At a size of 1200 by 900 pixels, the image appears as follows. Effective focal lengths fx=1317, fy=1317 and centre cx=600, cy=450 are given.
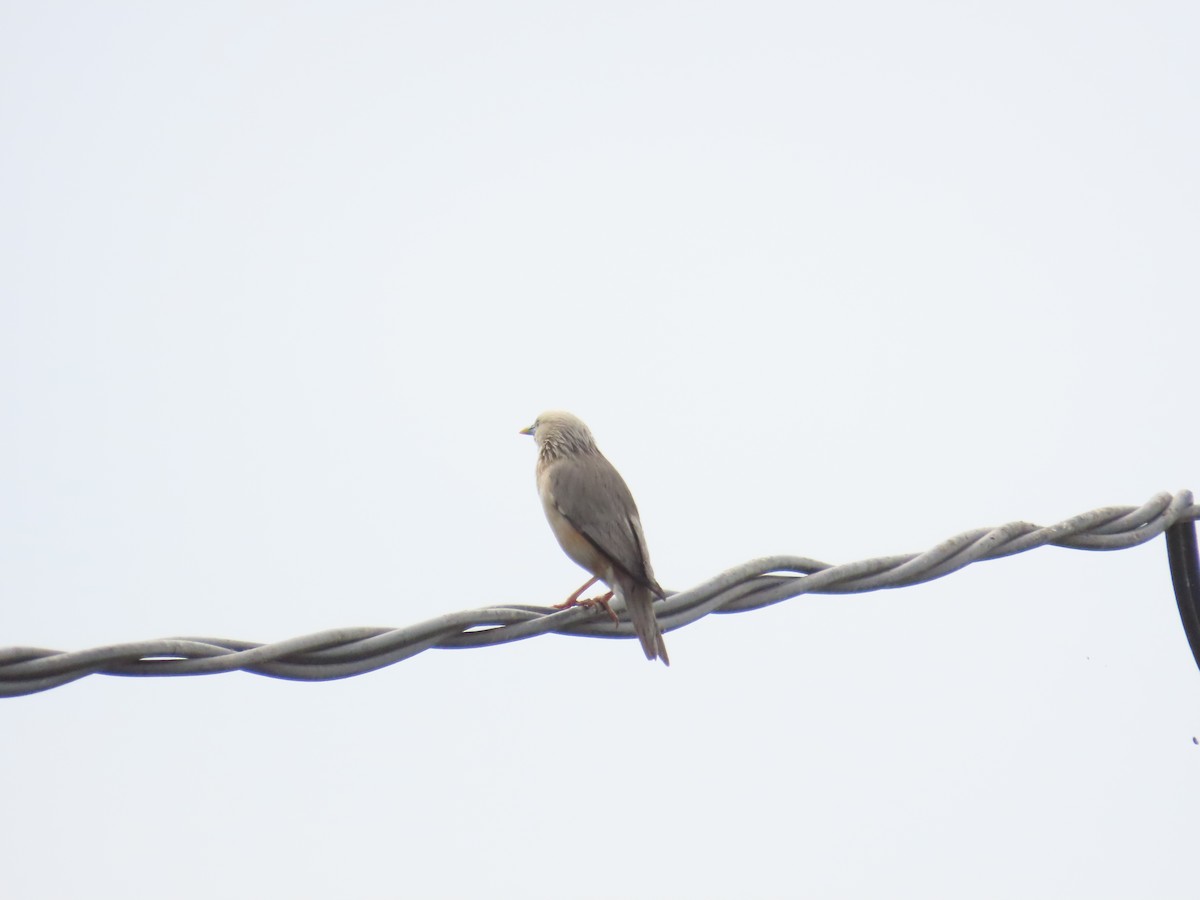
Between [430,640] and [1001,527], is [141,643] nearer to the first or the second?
[430,640]

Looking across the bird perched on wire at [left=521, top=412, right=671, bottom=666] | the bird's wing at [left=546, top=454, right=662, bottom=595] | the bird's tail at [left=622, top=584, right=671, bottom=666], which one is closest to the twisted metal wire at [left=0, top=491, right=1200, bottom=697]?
the bird's tail at [left=622, top=584, right=671, bottom=666]

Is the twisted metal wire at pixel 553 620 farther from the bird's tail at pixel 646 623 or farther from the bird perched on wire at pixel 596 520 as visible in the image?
the bird perched on wire at pixel 596 520

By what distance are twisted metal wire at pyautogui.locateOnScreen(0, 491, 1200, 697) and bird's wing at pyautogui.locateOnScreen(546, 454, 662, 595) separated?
2.79 feet

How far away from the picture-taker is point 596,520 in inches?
233

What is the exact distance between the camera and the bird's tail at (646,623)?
175 inches

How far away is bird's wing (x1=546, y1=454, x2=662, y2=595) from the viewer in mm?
5445

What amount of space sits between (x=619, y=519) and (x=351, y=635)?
9.56ft

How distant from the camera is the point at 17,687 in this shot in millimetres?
2732

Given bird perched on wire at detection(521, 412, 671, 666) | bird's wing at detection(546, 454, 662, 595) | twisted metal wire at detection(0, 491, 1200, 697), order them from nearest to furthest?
twisted metal wire at detection(0, 491, 1200, 697) → bird perched on wire at detection(521, 412, 671, 666) → bird's wing at detection(546, 454, 662, 595)

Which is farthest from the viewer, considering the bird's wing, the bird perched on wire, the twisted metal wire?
the bird's wing

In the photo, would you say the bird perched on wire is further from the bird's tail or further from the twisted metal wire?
the twisted metal wire

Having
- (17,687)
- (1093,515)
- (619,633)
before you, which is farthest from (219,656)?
Answer: (1093,515)

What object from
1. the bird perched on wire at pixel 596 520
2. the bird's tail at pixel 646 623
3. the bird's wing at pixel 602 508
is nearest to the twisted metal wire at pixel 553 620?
the bird's tail at pixel 646 623

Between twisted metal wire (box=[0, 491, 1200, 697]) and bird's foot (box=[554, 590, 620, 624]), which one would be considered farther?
bird's foot (box=[554, 590, 620, 624])
